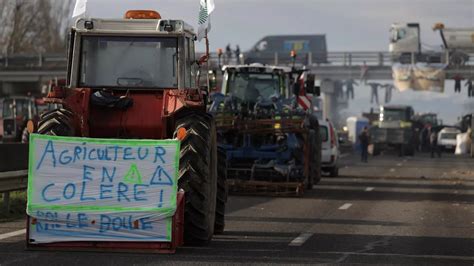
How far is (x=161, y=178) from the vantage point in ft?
43.2

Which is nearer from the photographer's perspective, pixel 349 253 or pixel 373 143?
pixel 349 253

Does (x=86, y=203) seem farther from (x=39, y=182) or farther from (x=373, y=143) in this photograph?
(x=373, y=143)

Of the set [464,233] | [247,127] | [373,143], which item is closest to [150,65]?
[464,233]

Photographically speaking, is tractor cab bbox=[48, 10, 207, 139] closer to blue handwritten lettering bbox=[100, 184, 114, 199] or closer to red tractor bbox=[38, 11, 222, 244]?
red tractor bbox=[38, 11, 222, 244]

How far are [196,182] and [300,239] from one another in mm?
Answer: 2306

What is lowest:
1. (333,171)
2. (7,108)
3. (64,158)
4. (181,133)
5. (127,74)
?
(333,171)

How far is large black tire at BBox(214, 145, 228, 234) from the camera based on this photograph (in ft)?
51.5

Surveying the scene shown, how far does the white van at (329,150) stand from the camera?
37806 millimetres

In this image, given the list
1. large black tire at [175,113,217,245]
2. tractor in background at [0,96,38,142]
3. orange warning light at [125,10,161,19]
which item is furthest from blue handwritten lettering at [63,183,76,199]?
tractor in background at [0,96,38,142]

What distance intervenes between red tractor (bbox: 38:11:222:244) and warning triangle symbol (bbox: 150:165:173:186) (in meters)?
0.40

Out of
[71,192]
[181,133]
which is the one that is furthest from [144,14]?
[71,192]

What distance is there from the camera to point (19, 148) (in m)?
23.1

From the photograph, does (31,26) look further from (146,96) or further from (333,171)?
(146,96)

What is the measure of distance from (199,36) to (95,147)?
310 cm
